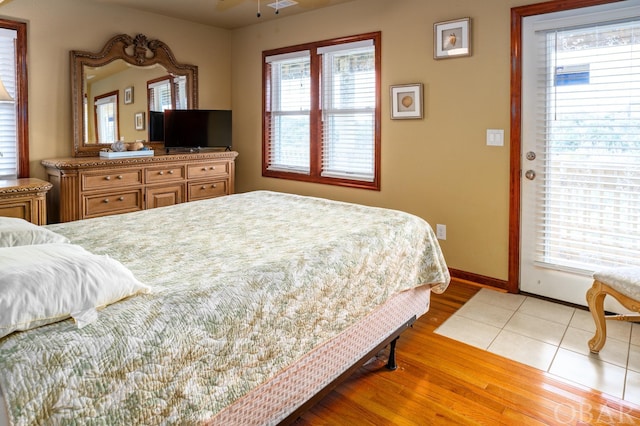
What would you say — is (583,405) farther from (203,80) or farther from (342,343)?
(203,80)

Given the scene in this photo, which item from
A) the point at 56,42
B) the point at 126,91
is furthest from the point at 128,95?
the point at 56,42

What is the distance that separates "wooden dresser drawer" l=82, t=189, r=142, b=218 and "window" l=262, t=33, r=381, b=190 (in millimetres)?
1523

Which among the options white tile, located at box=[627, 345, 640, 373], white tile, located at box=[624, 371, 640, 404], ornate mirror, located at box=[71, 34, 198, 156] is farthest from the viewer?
ornate mirror, located at box=[71, 34, 198, 156]

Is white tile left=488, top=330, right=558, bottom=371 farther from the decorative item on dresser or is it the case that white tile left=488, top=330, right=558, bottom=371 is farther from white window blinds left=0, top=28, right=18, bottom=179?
white window blinds left=0, top=28, right=18, bottom=179

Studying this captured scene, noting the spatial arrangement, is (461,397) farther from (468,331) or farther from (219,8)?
(219,8)

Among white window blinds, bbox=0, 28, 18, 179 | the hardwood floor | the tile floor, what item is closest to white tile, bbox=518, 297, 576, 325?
the tile floor

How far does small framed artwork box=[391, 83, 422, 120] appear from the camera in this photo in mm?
3820

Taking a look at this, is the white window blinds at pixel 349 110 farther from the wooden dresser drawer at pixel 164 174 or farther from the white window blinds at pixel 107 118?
the white window blinds at pixel 107 118

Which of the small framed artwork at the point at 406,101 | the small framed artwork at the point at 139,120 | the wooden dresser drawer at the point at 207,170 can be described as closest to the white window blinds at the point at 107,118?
the small framed artwork at the point at 139,120

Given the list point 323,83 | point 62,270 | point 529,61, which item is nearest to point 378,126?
point 323,83

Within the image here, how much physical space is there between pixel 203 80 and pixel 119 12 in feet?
3.51

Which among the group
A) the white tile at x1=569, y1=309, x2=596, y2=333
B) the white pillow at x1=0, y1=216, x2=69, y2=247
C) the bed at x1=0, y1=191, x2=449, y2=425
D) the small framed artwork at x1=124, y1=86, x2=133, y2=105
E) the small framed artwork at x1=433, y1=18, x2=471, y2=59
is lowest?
the white tile at x1=569, y1=309, x2=596, y2=333

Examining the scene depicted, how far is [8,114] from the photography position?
150 inches

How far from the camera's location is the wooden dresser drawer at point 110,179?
3803 millimetres
